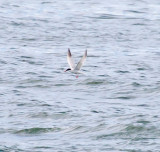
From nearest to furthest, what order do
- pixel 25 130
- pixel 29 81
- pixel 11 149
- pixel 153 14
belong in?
1. pixel 11 149
2. pixel 25 130
3. pixel 29 81
4. pixel 153 14

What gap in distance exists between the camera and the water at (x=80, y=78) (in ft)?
59.3

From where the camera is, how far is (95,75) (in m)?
25.3

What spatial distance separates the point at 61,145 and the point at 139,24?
1779 cm

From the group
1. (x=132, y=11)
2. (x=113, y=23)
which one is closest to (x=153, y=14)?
(x=132, y=11)

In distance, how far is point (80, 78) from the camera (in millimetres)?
25125

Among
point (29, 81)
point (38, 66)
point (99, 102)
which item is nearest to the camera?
point (99, 102)

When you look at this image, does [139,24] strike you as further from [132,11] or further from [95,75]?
[95,75]

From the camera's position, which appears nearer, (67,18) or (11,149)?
(11,149)

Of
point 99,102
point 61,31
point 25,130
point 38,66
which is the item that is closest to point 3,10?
point 61,31

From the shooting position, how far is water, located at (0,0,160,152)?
18.1 metres

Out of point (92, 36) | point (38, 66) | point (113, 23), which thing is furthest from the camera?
point (113, 23)

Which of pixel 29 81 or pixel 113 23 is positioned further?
pixel 113 23

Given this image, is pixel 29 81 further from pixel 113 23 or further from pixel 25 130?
pixel 113 23

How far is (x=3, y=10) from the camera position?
37219mm
